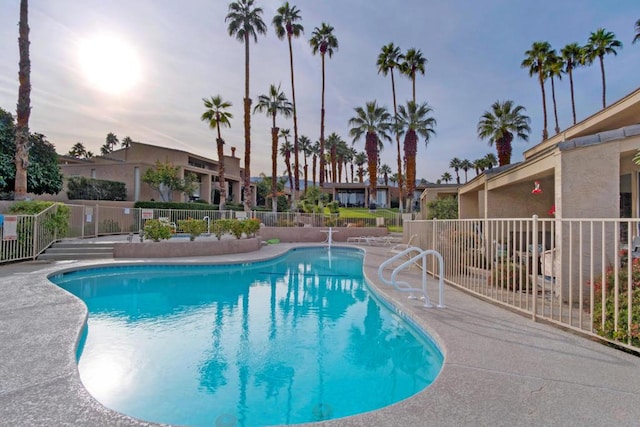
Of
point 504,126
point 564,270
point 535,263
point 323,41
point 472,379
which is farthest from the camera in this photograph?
point 323,41

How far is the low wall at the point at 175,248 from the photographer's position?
12.6 m

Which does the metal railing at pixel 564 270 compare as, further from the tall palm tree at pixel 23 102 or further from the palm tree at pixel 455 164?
the palm tree at pixel 455 164

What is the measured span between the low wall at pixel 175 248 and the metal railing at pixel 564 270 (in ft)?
27.4

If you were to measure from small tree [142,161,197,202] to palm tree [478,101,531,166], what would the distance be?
82.1ft

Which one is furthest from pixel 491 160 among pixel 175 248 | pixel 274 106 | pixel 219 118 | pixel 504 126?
pixel 175 248

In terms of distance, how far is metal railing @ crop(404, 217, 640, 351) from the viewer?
3.61 m

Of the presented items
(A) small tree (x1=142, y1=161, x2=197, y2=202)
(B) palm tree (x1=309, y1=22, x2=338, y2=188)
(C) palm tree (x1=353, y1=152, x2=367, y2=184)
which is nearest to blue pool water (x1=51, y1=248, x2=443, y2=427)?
(A) small tree (x1=142, y1=161, x2=197, y2=202)

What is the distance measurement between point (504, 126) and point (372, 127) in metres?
10.8

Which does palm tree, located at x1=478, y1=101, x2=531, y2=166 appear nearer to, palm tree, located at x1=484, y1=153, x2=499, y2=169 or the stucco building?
the stucco building

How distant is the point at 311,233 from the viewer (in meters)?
21.9

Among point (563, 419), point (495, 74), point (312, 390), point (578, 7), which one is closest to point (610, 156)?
point (563, 419)

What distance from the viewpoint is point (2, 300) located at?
5.90 meters

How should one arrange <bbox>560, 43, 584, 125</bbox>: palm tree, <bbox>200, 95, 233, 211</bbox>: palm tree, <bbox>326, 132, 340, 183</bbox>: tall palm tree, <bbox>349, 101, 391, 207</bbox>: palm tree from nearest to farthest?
1. <bbox>200, 95, 233, 211</bbox>: palm tree
2. <bbox>560, 43, 584, 125</bbox>: palm tree
3. <bbox>349, 101, 391, 207</bbox>: palm tree
4. <bbox>326, 132, 340, 183</bbox>: tall palm tree

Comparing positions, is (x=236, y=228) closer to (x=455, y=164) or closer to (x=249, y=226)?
(x=249, y=226)
